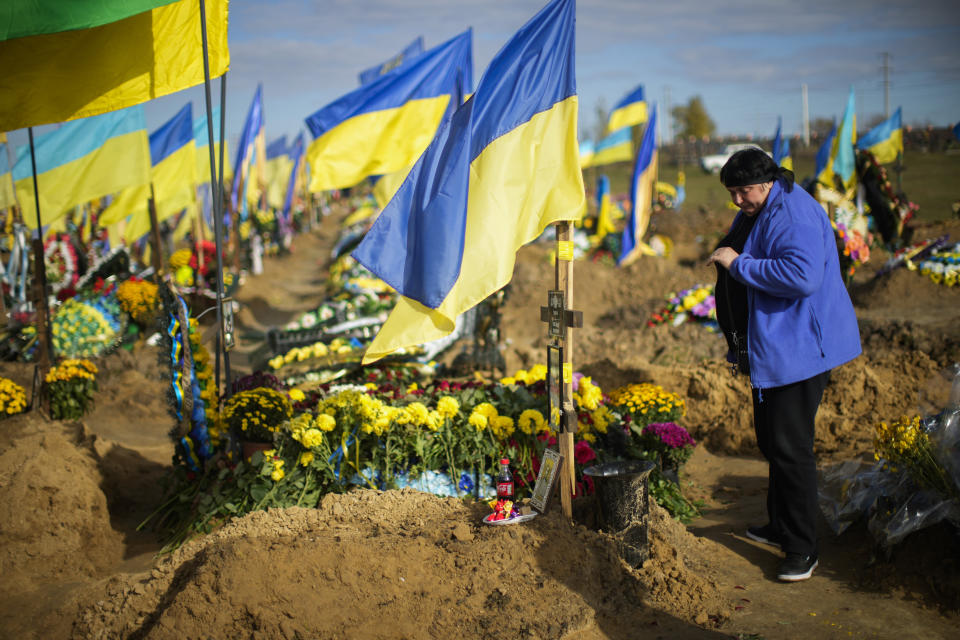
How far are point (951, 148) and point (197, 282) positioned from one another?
19.1 m

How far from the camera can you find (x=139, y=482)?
5.80m

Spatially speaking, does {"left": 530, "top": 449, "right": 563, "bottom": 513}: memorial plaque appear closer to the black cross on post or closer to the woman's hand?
the black cross on post

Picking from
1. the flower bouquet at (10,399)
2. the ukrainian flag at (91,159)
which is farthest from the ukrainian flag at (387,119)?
the flower bouquet at (10,399)

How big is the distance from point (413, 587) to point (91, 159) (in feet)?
22.4

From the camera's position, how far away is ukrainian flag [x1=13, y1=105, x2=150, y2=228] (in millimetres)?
7902

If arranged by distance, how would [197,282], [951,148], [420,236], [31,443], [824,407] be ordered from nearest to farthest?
[420,236]
[31,443]
[824,407]
[197,282]
[951,148]

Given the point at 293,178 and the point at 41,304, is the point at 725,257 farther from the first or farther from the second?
the point at 293,178

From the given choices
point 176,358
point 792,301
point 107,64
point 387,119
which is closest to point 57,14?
point 107,64

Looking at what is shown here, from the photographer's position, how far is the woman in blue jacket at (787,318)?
11.1ft

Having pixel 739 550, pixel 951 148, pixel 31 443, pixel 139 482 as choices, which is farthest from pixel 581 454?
pixel 951 148

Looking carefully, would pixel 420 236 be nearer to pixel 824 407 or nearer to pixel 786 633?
pixel 786 633

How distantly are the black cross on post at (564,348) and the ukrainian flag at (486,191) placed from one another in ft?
0.64

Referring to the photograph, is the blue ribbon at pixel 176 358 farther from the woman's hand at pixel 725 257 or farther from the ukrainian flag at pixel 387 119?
the woman's hand at pixel 725 257

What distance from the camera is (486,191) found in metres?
3.69
